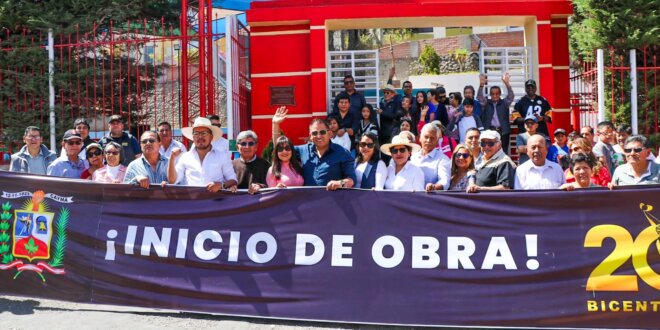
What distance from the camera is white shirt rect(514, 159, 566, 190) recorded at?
6582mm

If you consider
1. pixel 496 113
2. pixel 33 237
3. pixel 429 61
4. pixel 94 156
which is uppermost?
pixel 429 61

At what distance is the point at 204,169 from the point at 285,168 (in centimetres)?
78

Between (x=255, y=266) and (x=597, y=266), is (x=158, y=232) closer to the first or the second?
(x=255, y=266)

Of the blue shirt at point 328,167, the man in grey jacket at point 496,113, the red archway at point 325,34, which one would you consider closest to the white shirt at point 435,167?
the blue shirt at point 328,167

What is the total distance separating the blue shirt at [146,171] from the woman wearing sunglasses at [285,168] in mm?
1184

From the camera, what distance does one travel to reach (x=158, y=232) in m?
6.84

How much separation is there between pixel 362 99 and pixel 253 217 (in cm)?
499

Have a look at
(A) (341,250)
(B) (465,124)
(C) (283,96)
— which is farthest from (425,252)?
(C) (283,96)

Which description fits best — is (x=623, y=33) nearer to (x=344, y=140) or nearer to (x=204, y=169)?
(x=344, y=140)

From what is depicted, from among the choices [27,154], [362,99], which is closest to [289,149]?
[27,154]

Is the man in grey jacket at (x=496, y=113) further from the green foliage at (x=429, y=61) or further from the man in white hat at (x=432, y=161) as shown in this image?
the green foliage at (x=429, y=61)

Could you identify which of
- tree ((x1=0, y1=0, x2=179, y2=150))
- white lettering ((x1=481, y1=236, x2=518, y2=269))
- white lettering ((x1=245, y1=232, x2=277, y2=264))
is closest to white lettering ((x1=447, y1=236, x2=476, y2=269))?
white lettering ((x1=481, y1=236, x2=518, y2=269))

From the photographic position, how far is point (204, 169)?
7.09 metres

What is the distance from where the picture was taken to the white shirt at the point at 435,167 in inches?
276
